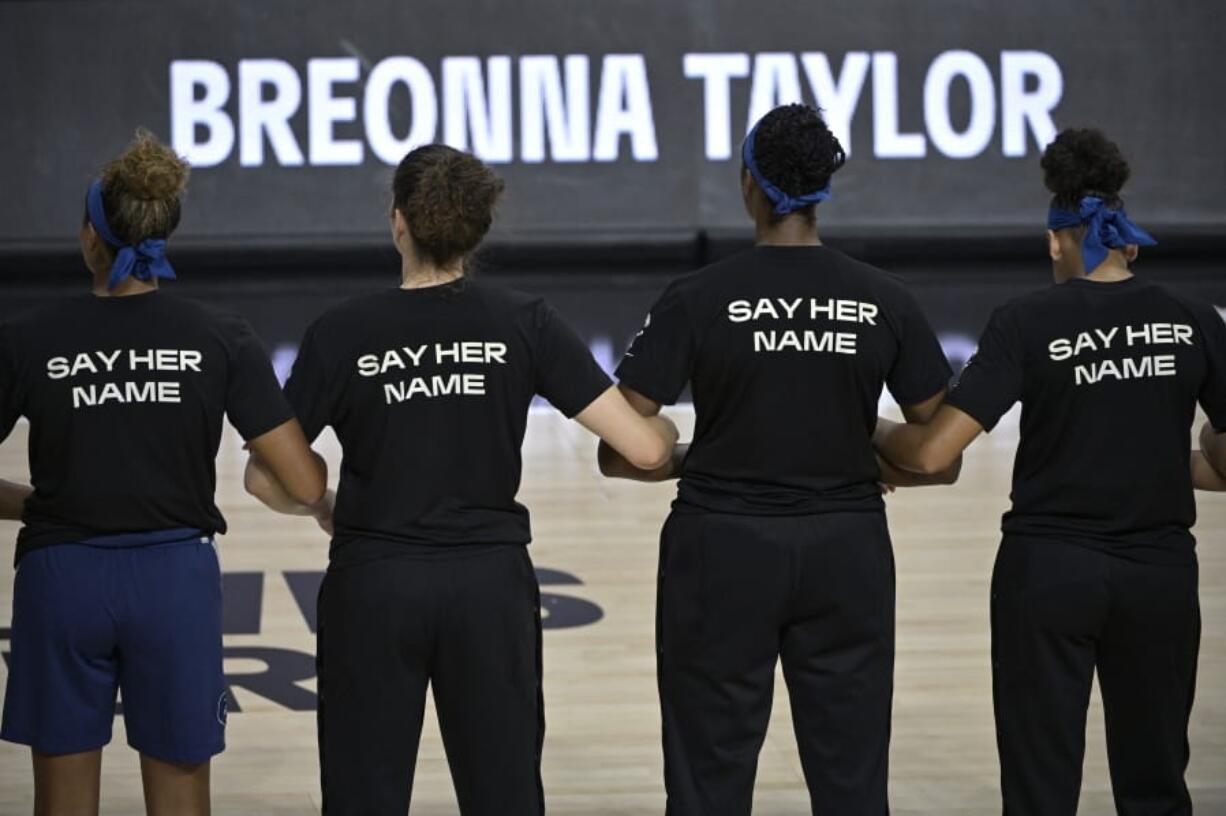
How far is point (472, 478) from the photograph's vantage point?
9.62 ft

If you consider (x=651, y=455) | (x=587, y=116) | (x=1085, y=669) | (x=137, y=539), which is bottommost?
(x=1085, y=669)

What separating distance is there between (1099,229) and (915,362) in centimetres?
37

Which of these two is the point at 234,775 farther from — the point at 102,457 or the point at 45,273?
the point at 45,273

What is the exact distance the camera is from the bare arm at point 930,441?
314 cm

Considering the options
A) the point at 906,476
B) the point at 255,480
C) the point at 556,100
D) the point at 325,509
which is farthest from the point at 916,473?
the point at 556,100

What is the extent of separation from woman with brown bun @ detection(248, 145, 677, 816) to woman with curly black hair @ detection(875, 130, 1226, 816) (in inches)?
27.3

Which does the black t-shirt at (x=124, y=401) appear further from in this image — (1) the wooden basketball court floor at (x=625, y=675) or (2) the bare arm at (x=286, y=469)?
(1) the wooden basketball court floor at (x=625, y=675)

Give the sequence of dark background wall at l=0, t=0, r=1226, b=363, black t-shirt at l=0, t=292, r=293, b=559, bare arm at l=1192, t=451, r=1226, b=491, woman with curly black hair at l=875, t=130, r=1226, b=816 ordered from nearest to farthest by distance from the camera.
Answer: black t-shirt at l=0, t=292, r=293, b=559 < woman with curly black hair at l=875, t=130, r=1226, b=816 < bare arm at l=1192, t=451, r=1226, b=491 < dark background wall at l=0, t=0, r=1226, b=363

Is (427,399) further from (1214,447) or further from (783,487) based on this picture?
(1214,447)

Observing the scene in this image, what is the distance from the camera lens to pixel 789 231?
3.12 metres

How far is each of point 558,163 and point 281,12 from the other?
1.91 metres

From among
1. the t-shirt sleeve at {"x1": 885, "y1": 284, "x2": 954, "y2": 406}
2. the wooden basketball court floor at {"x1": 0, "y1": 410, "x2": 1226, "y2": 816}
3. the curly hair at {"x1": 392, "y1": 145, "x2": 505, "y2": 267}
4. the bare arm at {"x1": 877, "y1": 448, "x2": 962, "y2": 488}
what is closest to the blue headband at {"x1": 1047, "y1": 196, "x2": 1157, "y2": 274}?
the t-shirt sleeve at {"x1": 885, "y1": 284, "x2": 954, "y2": 406}

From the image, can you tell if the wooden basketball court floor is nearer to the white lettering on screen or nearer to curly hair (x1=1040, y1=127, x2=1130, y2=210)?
curly hair (x1=1040, y1=127, x2=1130, y2=210)

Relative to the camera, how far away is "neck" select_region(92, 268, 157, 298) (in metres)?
2.96
